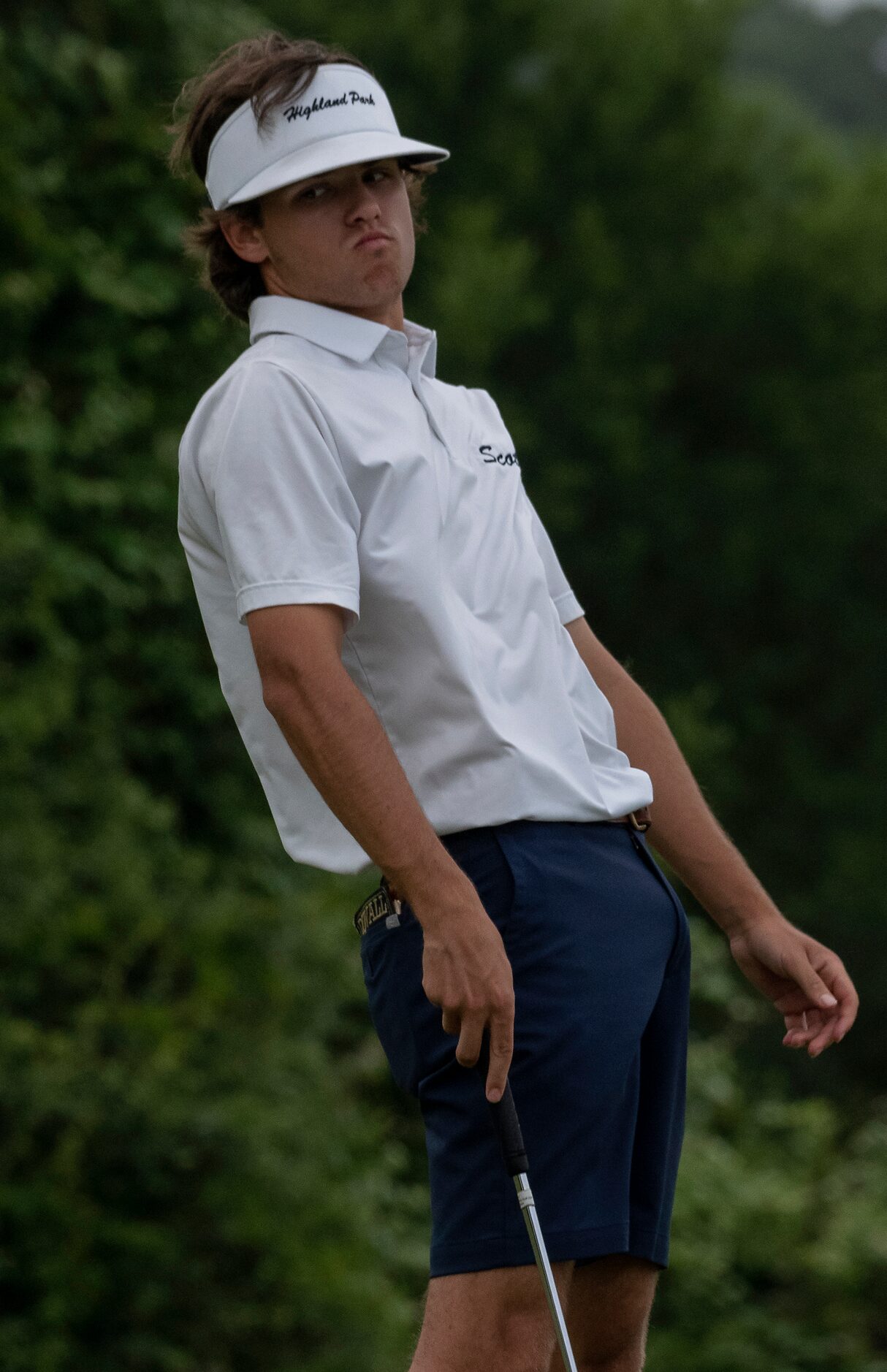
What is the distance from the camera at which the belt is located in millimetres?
2145

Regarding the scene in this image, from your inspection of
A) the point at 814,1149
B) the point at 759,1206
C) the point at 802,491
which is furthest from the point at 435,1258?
the point at 802,491

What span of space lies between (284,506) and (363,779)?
1.03ft

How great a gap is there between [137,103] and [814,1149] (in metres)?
5.49

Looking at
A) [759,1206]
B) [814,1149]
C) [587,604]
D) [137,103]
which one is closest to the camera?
[137,103]

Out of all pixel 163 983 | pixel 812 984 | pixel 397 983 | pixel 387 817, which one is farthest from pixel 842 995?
pixel 163 983

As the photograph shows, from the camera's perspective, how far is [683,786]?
2.55 m

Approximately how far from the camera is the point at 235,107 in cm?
232

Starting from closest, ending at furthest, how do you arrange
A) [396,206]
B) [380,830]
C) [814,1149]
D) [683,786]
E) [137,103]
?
[380,830] < [396,206] < [683,786] < [137,103] < [814,1149]

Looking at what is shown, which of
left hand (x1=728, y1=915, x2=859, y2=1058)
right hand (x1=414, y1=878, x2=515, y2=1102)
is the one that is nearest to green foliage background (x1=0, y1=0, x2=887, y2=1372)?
left hand (x1=728, y1=915, x2=859, y2=1058)

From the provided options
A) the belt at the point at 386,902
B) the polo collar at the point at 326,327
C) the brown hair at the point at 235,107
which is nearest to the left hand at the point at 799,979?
the belt at the point at 386,902

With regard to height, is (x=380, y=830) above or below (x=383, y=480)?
below

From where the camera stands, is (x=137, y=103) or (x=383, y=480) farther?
(x=137, y=103)

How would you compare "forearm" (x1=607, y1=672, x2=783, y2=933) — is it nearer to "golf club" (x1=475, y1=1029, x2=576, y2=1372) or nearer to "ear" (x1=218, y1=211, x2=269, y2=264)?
"golf club" (x1=475, y1=1029, x2=576, y2=1372)

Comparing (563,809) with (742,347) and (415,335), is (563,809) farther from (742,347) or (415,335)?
(742,347)
